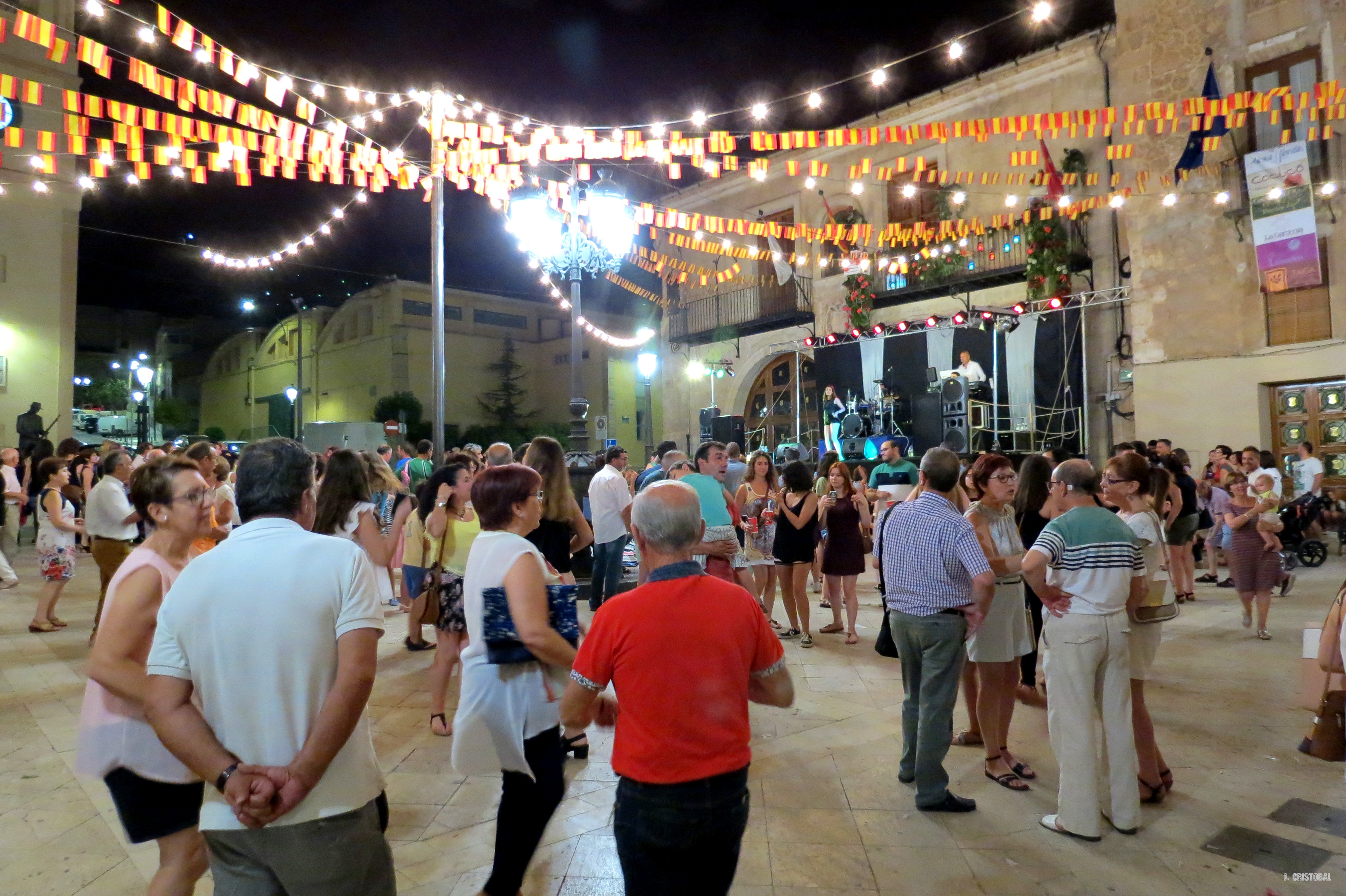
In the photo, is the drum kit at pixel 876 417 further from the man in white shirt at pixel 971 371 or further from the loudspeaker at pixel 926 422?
the man in white shirt at pixel 971 371

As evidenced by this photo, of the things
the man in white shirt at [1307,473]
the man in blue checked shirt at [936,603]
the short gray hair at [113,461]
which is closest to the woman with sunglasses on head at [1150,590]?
the man in blue checked shirt at [936,603]

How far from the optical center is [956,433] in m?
13.5

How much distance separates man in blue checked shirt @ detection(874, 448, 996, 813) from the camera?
3338 millimetres

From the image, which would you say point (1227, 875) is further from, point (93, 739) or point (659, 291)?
point (659, 291)

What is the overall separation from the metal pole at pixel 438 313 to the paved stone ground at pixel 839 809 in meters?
3.98

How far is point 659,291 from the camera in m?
21.7

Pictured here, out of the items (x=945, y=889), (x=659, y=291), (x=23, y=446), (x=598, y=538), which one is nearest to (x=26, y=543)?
(x=23, y=446)

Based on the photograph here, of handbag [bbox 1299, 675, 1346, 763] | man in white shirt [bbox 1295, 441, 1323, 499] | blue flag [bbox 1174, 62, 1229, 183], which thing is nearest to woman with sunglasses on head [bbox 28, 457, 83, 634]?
handbag [bbox 1299, 675, 1346, 763]

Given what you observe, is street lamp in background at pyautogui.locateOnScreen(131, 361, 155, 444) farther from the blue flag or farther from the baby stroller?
the baby stroller

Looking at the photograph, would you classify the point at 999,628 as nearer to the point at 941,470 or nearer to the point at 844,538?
the point at 941,470

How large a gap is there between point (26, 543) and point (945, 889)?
1662 centimetres

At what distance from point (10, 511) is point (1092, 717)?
13164 millimetres

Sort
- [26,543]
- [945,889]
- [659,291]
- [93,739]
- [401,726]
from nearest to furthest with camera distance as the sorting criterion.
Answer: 1. [93,739]
2. [945,889]
3. [401,726]
4. [26,543]
5. [659,291]

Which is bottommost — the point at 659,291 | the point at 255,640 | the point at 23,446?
the point at 255,640
